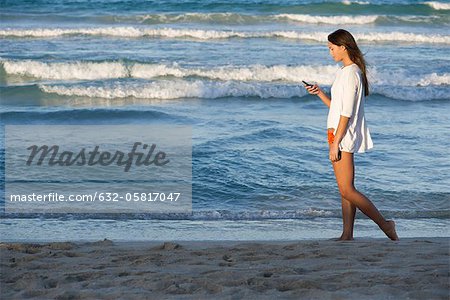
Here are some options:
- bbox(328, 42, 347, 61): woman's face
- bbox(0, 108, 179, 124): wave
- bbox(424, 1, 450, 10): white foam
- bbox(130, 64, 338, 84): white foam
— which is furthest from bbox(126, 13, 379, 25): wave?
bbox(328, 42, 347, 61): woman's face

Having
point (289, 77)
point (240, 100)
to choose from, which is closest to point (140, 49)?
point (289, 77)

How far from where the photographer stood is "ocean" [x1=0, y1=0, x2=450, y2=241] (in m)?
7.74

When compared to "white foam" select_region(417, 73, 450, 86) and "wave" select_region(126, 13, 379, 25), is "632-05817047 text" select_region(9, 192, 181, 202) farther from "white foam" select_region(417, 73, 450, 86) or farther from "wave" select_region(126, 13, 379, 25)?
"wave" select_region(126, 13, 379, 25)

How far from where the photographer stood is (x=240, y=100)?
14164 mm

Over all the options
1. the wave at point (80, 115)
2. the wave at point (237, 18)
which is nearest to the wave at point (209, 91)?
the wave at point (80, 115)

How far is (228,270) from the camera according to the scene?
5023mm

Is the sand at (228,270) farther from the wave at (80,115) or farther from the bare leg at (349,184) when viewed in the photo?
the wave at (80,115)

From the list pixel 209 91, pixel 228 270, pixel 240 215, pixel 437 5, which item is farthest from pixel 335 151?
pixel 437 5

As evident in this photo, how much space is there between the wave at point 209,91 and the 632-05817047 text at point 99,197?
595cm

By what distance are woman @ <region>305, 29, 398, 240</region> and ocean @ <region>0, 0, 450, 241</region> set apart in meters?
1.10

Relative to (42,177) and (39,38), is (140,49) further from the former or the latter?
(42,177)

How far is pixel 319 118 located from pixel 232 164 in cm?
320

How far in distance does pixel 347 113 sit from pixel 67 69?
11700 mm
